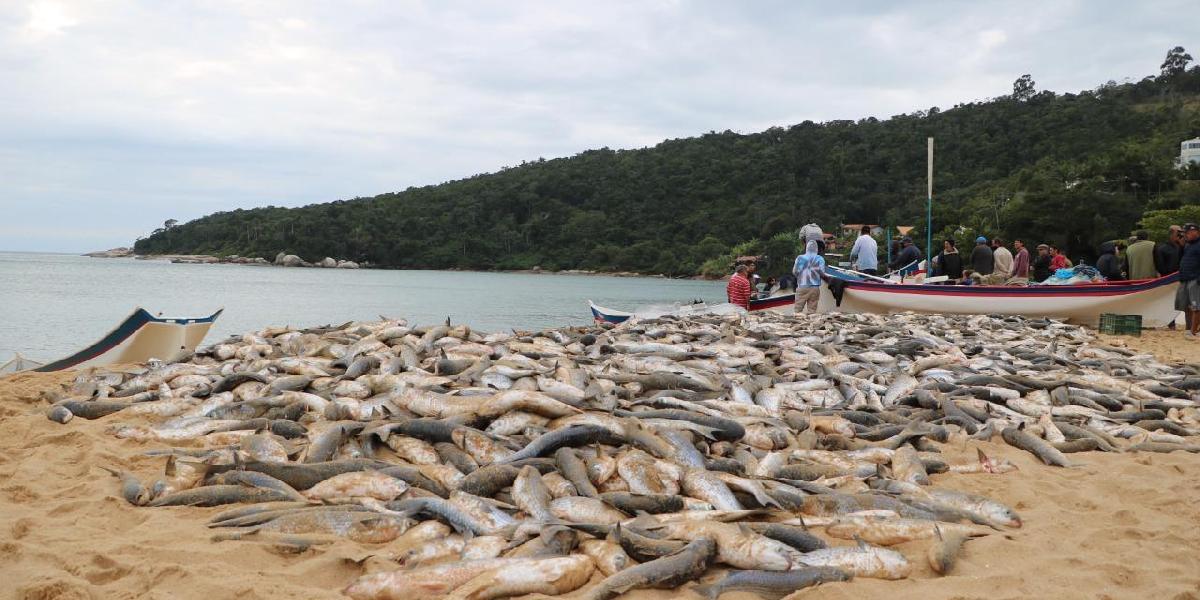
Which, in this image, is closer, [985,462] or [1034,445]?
[985,462]

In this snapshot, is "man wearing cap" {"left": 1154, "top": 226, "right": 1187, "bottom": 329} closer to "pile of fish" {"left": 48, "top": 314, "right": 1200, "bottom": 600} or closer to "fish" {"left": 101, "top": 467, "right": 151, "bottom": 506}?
→ "pile of fish" {"left": 48, "top": 314, "right": 1200, "bottom": 600}

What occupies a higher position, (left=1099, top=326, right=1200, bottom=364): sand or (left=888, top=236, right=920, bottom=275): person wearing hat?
(left=888, top=236, right=920, bottom=275): person wearing hat

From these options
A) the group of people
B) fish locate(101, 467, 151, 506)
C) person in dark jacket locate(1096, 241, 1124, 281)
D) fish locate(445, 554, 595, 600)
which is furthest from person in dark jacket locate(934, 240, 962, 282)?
fish locate(101, 467, 151, 506)

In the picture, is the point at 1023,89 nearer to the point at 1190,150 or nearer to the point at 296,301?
the point at 1190,150

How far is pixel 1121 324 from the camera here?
15.9 m

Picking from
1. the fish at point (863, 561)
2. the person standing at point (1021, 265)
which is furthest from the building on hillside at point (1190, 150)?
the fish at point (863, 561)

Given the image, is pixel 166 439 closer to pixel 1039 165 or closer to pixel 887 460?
pixel 887 460

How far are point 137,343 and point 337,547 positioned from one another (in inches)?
421

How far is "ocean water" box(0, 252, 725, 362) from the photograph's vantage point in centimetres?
3088

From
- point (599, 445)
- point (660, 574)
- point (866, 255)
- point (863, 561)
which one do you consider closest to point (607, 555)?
point (660, 574)

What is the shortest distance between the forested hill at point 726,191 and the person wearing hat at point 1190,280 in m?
46.9

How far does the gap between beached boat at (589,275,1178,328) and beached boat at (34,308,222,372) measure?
962 cm

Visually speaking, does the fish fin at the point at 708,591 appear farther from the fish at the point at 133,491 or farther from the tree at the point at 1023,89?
the tree at the point at 1023,89

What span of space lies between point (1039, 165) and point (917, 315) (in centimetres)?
5855
